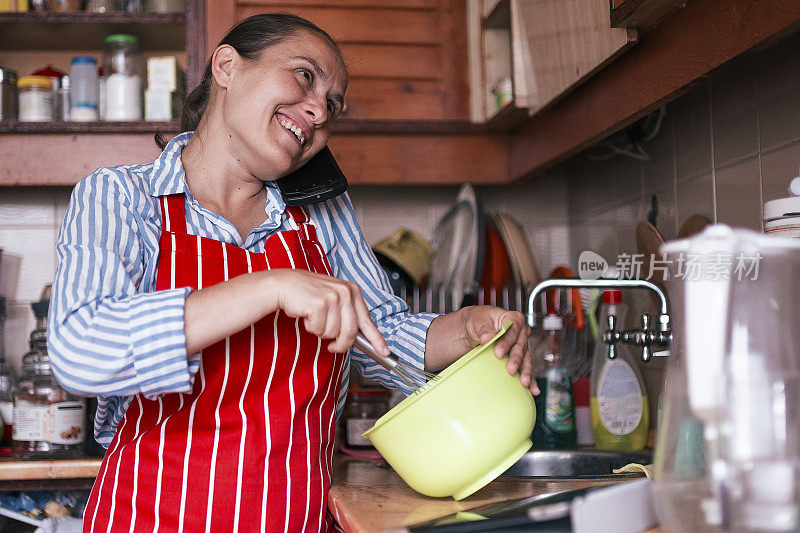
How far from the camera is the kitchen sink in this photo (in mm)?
1248

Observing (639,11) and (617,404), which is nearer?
(639,11)

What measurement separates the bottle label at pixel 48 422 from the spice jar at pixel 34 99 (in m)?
0.64

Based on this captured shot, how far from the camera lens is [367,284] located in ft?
3.96

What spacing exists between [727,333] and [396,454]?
406mm

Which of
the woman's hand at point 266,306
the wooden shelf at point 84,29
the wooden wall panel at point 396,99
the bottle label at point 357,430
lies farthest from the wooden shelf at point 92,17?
the woman's hand at point 266,306

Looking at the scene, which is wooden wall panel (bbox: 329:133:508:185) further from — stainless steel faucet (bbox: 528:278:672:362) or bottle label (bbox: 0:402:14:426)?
bottle label (bbox: 0:402:14:426)

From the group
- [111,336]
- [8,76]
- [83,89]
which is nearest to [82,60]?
[83,89]

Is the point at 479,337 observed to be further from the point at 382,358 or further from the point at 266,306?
the point at 266,306

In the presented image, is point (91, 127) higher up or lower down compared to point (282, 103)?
higher up

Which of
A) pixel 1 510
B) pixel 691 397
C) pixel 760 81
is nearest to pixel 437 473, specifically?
pixel 691 397

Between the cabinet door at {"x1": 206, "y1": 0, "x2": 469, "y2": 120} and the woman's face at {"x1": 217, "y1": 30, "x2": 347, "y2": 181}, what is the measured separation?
2.33ft

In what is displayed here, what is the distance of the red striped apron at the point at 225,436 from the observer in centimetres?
93

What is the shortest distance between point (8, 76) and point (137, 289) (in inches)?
44.8

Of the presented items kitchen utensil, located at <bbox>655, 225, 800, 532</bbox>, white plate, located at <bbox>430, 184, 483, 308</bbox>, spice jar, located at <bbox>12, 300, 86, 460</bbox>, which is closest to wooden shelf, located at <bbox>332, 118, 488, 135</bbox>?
white plate, located at <bbox>430, 184, 483, 308</bbox>
